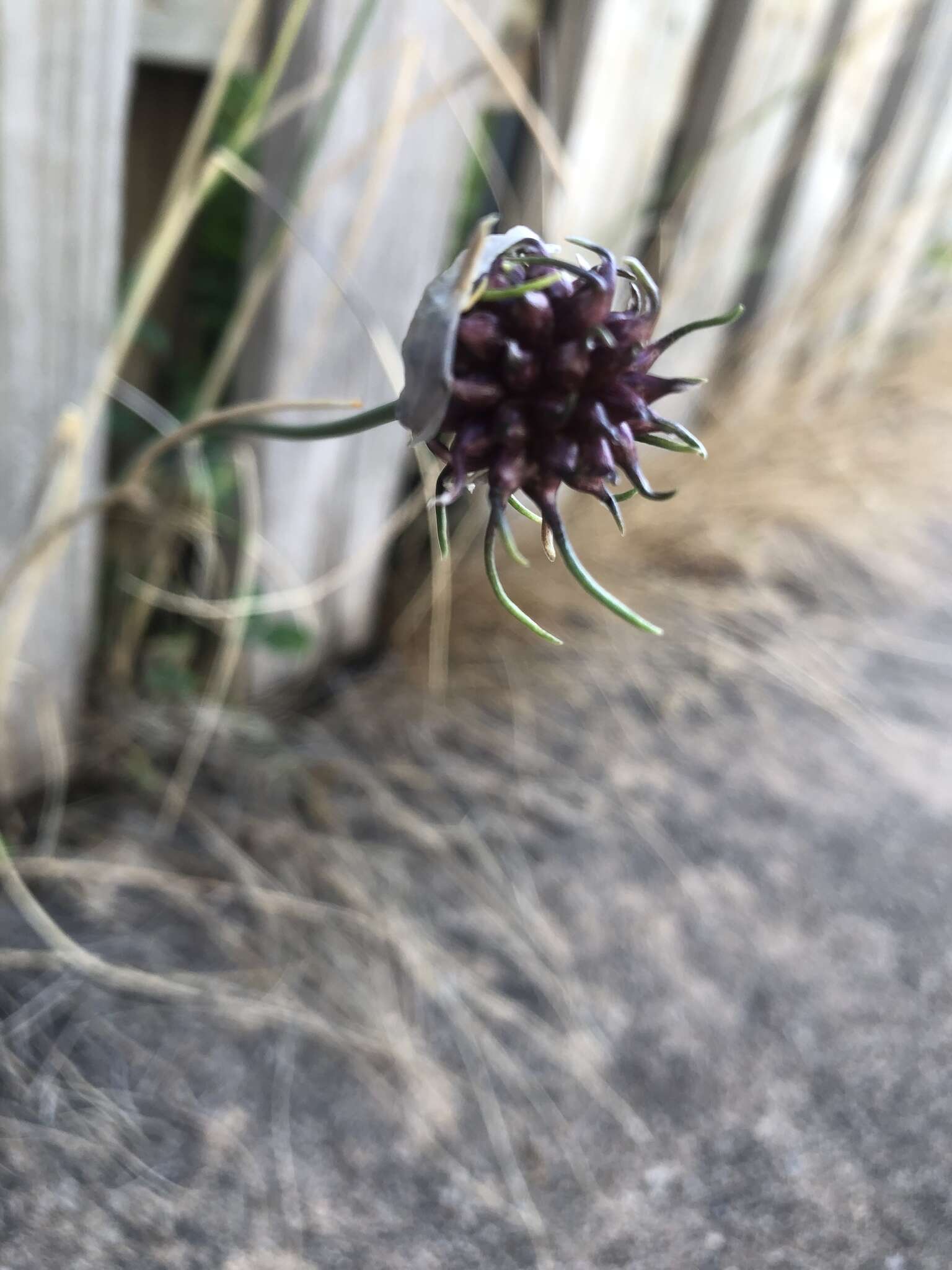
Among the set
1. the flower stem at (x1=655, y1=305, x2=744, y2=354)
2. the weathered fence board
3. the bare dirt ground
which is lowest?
the bare dirt ground

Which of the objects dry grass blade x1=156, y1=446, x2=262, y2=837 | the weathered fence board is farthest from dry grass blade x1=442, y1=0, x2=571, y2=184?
dry grass blade x1=156, y1=446, x2=262, y2=837

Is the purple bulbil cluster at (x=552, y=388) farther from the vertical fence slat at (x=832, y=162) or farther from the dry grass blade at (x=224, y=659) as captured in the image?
the vertical fence slat at (x=832, y=162)

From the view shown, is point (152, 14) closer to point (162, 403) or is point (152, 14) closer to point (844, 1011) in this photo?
point (162, 403)

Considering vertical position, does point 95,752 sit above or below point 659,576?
below

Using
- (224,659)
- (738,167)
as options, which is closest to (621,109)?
(738,167)

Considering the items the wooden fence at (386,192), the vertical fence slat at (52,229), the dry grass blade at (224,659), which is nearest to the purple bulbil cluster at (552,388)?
the wooden fence at (386,192)

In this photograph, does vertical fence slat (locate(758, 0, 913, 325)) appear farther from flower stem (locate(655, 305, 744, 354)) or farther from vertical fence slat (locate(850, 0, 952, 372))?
flower stem (locate(655, 305, 744, 354))

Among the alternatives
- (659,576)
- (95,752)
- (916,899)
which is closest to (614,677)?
(659,576)
